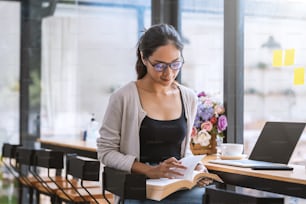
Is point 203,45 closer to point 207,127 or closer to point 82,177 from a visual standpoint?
point 207,127

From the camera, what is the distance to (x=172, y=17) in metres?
3.42

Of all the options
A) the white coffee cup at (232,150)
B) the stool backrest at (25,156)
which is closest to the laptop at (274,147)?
the white coffee cup at (232,150)

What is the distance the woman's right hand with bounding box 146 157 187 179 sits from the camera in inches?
70.4

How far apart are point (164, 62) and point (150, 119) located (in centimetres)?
21

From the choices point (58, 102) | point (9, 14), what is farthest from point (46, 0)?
point (58, 102)

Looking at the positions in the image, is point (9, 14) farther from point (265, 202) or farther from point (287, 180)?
point (265, 202)

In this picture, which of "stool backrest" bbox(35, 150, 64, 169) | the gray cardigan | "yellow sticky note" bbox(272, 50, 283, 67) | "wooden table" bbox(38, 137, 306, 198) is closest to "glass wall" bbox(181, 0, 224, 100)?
"yellow sticky note" bbox(272, 50, 283, 67)

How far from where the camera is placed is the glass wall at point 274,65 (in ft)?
7.77

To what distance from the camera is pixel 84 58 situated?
3.88m

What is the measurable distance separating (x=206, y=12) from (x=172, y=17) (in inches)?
15.5

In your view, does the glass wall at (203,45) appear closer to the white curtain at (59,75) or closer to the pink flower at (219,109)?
the pink flower at (219,109)

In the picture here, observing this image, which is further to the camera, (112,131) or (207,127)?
(207,127)

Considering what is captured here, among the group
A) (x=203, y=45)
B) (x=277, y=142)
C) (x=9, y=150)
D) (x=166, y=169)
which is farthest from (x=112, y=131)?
(x=9, y=150)

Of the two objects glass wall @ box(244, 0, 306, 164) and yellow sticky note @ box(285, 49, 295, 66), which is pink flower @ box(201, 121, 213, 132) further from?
yellow sticky note @ box(285, 49, 295, 66)
